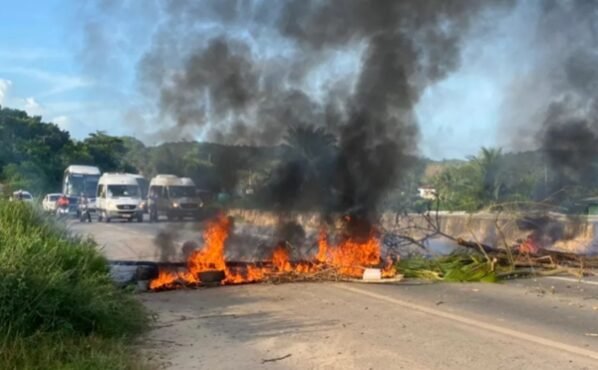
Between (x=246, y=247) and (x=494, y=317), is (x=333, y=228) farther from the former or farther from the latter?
(x=494, y=317)

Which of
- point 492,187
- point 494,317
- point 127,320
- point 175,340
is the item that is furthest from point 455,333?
point 492,187

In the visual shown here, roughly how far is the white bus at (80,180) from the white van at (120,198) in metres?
3.54

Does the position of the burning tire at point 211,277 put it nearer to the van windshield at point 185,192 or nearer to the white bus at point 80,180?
the van windshield at point 185,192

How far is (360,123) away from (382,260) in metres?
3.04

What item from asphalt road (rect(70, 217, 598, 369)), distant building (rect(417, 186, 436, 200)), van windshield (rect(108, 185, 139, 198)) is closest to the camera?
asphalt road (rect(70, 217, 598, 369))

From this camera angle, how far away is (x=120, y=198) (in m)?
34.0

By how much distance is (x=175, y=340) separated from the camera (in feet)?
24.8

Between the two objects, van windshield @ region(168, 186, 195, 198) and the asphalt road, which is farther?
van windshield @ region(168, 186, 195, 198)

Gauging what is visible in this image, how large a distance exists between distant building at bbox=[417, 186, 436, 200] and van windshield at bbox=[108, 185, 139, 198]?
19801 millimetres

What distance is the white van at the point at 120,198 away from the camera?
1325 inches

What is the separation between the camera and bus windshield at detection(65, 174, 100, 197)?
38109 mm

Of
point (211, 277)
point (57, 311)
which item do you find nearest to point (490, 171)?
point (211, 277)

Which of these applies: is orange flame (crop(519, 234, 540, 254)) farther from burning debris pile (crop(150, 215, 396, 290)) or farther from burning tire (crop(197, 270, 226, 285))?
burning tire (crop(197, 270, 226, 285))

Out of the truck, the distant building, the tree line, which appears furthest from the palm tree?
the truck
